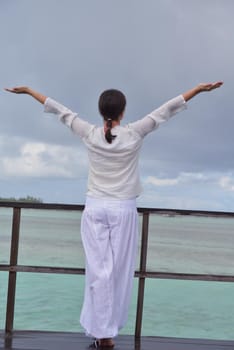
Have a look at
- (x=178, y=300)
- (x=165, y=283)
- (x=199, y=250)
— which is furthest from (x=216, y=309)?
(x=199, y=250)

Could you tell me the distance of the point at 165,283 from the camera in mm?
11383

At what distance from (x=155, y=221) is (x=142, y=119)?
948mm

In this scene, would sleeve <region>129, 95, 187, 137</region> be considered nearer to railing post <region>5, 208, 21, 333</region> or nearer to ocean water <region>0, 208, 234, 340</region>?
ocean water <region>0, 208, 234, 340</region>

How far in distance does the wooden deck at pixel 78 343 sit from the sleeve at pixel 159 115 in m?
1.33

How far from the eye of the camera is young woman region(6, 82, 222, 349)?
3451 mm

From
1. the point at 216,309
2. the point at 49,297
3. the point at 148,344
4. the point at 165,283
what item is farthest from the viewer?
the point at 165,283

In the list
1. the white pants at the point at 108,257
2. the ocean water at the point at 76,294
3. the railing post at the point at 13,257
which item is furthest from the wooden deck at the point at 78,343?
the ocean water at the point at 76,294

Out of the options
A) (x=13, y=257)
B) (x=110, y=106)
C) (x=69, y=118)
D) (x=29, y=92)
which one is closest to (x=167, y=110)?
(x=110, y=106)

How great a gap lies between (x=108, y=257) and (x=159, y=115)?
0.85m

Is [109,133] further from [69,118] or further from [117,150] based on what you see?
[69,118]

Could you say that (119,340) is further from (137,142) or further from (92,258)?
(137,142)

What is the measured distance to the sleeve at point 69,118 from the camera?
3.52 m

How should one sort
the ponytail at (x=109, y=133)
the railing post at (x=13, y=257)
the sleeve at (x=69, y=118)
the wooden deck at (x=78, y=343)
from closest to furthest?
the ponytail at (x=109, y=133)
the sleeve at (x=69, y=118)
the wooden deck at (x=78, y=343)
the railing post at (x=13, y=257)

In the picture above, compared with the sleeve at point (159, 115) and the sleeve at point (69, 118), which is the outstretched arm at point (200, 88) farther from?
the sleeve at point (69, 118)
